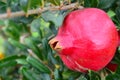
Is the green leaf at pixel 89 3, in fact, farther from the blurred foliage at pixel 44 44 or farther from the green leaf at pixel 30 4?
the green leaf at pixel 30 4

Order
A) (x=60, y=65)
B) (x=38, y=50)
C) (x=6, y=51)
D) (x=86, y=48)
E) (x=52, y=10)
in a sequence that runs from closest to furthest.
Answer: (x=86, y=48), (x=52, y=10), (x=60, y=65), (x=38, y=50), (x=6, y=51)

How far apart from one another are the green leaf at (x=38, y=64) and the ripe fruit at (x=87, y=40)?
1.26ft

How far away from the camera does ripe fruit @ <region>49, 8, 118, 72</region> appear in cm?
122

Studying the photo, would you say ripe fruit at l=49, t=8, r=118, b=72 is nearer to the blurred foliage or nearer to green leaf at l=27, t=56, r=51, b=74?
the blurred foliage

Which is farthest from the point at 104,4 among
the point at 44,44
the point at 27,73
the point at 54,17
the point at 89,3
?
the point at 27,73

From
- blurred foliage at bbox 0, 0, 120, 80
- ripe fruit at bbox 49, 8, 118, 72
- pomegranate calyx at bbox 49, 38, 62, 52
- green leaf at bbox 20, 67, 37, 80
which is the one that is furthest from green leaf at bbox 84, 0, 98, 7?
green leaf at bbox 20, 67, 37, 80

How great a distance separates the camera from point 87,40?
1.22 meters

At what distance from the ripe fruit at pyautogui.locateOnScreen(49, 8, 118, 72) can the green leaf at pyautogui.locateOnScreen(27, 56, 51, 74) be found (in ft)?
1.26

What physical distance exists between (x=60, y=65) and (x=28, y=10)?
36 cm

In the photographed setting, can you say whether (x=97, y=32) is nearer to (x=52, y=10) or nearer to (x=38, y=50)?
(x=52, y=10)

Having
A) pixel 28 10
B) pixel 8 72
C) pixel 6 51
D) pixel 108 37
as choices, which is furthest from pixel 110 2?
pixel 6 51

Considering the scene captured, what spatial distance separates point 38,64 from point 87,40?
1.55ft

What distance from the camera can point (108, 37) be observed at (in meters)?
1.25

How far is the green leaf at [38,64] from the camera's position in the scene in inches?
63.9
